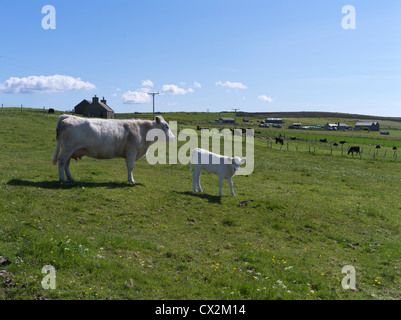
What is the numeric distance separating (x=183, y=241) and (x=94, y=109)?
80.9 meters

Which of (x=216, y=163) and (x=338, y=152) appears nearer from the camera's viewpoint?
(x=216, y=163)

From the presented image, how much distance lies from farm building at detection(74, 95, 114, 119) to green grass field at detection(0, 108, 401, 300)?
6658 centimetres

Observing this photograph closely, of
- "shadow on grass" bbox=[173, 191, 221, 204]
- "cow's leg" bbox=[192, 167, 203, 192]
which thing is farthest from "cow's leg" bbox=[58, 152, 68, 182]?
"cow's leg" bbox=[192, 167, 203, 192]

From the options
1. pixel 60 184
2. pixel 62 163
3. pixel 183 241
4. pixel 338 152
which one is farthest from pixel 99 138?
pixel 338 152

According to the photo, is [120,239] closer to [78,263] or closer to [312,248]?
[78,263]

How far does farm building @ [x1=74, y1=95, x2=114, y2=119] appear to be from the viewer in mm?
83875

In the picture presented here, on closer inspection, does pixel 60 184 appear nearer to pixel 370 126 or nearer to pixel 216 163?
pixel 216 163

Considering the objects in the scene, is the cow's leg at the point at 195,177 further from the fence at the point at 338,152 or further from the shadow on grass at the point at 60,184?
the fence at the point at 338,152

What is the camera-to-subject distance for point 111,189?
1545 cm

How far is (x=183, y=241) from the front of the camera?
11117 mm

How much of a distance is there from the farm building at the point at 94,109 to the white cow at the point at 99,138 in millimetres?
69288

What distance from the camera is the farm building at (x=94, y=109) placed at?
3302 inches

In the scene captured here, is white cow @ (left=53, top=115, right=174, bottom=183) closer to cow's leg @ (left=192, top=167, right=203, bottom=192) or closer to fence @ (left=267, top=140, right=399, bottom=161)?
cow's leg @ (left=192, top=167, right=203, bottom=192)
